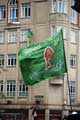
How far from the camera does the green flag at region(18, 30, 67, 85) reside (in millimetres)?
10969

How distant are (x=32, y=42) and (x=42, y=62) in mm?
39580

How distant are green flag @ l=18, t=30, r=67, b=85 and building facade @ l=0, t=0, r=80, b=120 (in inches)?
1464

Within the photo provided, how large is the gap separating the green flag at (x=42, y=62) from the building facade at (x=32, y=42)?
1464 inches

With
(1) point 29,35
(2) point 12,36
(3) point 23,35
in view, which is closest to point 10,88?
(2) point 12,36

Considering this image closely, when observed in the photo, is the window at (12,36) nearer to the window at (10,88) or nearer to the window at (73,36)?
the window at (10,88)

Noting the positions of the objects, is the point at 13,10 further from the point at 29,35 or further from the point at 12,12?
the point at 29,35

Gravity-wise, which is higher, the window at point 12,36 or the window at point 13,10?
the window at point 13,10

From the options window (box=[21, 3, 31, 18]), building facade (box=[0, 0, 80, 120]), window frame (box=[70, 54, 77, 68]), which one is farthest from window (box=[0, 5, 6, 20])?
window frame (box=[70, 54, 77, 68])

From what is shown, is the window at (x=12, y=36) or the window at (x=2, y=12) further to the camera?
the window at (x=2, y=12)

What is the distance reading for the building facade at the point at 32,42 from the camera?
162 ft

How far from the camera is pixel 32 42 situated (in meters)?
50.5

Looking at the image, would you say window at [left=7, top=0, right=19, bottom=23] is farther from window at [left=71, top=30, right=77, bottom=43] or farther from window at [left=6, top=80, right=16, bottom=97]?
window at [left=6, top=80, right=16, bottom=97]

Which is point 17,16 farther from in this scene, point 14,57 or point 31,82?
point 31,82

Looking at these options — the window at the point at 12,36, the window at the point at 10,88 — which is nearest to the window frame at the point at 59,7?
the window at the point at 12,36
